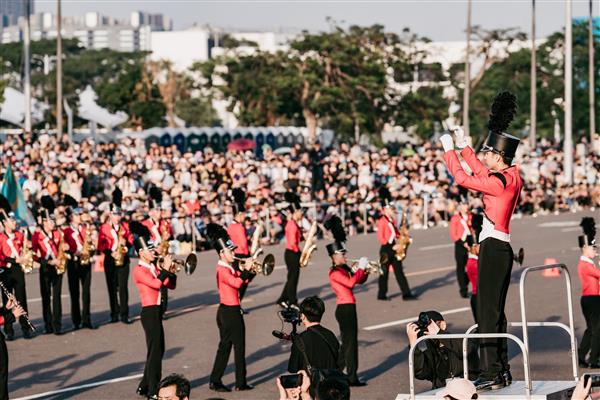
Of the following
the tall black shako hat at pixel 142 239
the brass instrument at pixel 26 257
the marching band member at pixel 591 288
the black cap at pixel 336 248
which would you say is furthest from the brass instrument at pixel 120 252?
the marching band member at pixel 591 288

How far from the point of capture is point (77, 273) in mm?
23062

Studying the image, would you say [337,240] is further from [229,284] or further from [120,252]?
[120,252]

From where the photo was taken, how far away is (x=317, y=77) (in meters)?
62.7

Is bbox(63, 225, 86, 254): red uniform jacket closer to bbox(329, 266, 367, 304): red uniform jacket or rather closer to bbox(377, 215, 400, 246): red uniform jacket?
bbox(377, 215, 400, 246): red uniform jacket

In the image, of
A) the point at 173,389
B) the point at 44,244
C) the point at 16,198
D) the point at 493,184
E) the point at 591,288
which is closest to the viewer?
the point at 173,389

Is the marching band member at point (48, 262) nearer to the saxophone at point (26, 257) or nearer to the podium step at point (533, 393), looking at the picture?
the saxophone at point (26, 257)

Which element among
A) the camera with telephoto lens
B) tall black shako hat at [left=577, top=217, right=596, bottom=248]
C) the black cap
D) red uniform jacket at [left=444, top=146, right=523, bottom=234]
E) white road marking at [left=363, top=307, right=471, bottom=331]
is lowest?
white road marking at [left=363, top=307, right=471, bottom=331]

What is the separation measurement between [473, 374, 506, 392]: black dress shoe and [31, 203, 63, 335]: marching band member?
43.9 feet

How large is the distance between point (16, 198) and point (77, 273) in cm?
759

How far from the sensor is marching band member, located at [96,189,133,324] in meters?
23.3

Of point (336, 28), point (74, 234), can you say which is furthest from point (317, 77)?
point (74, 234)

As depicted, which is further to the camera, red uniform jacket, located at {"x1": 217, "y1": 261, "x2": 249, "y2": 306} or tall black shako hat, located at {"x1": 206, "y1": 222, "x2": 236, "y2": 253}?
tall black shako hat, located at {"x1": 206, "y1": 222, "x2": 236, "y2": 253}

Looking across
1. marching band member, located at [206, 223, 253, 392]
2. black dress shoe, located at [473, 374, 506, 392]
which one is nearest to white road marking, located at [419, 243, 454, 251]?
marching band member, located at [206, 223, 253, 392]

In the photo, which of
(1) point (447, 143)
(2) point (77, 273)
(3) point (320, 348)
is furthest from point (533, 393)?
(2) point (77, 273)
